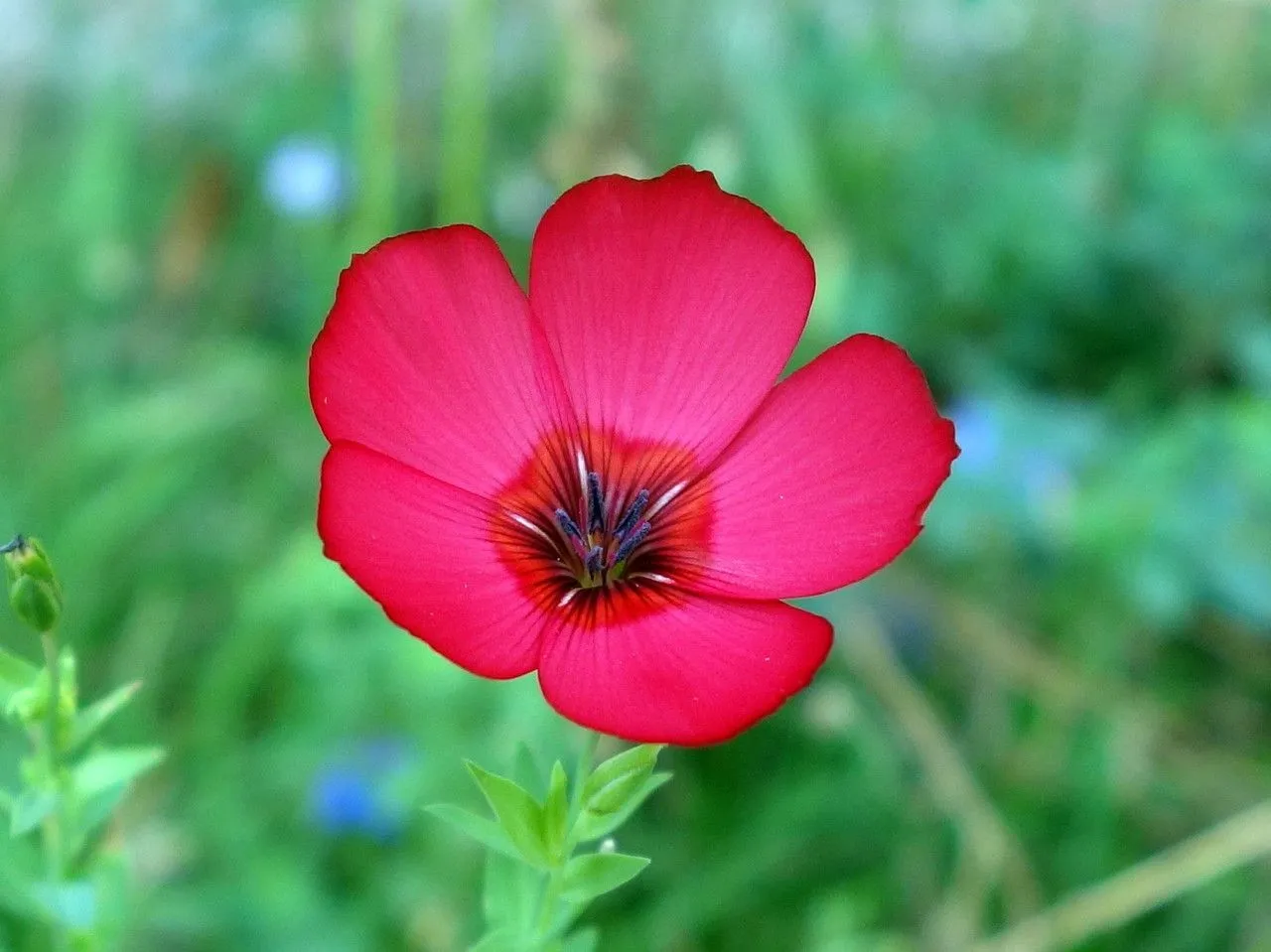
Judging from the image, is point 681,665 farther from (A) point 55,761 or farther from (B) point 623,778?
(A) point 55,761

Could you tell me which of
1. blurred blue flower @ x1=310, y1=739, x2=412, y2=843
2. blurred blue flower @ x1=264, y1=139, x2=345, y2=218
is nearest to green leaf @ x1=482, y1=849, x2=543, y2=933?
blurred blue flower @ x1=310, y1=739, x2=412, y2=843

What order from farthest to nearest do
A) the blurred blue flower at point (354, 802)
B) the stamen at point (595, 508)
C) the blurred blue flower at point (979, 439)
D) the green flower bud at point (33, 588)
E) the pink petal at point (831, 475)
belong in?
1. the blurred blue flower at point (979, 439)
2. the blurred blue flower at point (354, 802)
3. the stamen at point (595, 508)
4. the pink petal at point (831, 475)
5. the green flower bud at point (33, 588)

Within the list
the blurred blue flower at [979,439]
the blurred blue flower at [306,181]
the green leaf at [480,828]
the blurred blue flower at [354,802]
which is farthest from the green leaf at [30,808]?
the blurred blue flower at [306,181]

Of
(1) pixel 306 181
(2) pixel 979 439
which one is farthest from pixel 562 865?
(1) pixel 306 181

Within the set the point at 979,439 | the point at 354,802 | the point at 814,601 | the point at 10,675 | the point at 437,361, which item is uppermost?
the point at 437,361

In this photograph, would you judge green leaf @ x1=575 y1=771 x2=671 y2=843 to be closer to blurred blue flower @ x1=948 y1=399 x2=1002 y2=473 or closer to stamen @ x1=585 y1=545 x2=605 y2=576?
stamen @ x1=585 y1=545 x2=605 y2=576

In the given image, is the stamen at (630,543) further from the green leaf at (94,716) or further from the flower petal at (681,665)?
the green leaf at (94,716)
